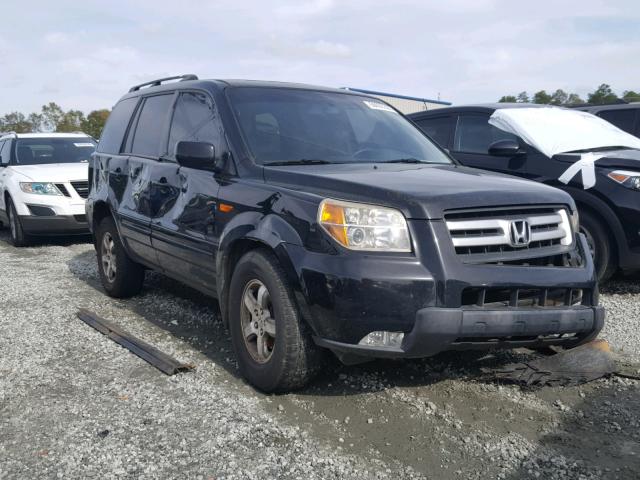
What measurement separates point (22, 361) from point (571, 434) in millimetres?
3458

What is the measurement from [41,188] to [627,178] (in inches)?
305

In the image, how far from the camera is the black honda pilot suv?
9.96 feet

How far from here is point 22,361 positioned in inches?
169

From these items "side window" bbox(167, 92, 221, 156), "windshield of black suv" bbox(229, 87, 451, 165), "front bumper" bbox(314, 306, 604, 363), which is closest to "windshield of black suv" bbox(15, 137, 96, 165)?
"side window" bbox(167, 92, 221, 156)

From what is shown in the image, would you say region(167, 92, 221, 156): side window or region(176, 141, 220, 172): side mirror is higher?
region(167, 92, 221, 156): side window

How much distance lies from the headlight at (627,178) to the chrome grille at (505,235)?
253 centimetres

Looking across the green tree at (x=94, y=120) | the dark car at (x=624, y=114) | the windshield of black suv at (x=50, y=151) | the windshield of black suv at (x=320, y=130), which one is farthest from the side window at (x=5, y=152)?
the green tree at (x=94, y=120)

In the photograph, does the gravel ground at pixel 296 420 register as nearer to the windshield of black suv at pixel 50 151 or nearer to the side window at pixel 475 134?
the side window at pixel 475 134

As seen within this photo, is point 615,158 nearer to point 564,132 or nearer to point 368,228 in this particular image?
point 564,132

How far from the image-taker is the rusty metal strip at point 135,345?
4.03 m

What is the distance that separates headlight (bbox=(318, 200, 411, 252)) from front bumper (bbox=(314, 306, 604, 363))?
369 millimetres

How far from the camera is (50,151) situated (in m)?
10.3

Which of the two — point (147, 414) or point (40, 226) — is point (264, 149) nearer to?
point (147, 414)

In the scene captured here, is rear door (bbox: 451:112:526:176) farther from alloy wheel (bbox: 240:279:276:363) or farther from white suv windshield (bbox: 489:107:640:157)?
alloy wheel (bbox: 240:279:276:363)
